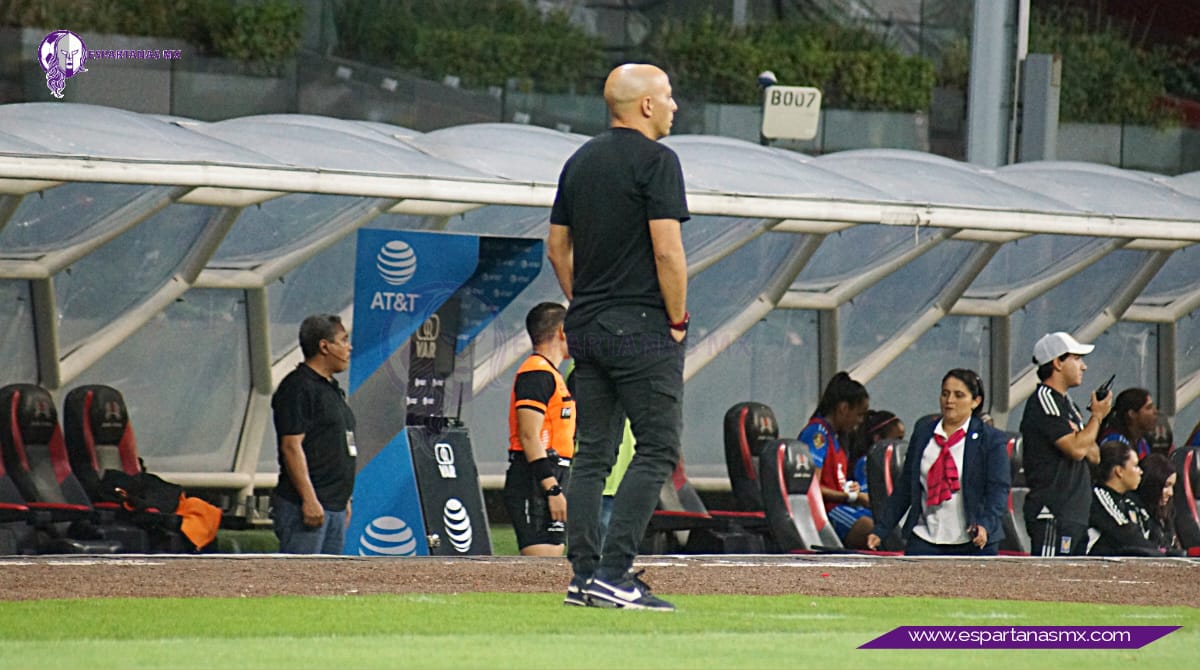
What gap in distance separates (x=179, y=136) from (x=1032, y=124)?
10.8 metres

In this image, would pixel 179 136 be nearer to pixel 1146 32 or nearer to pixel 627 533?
pixel 627 533

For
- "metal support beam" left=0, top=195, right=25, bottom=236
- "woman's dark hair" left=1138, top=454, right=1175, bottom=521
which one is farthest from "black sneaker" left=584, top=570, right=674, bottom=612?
"woman's dark hair" left=1138, top=454, right=1175, bottom=521

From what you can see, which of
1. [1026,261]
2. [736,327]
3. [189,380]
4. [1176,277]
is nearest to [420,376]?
[189,380]

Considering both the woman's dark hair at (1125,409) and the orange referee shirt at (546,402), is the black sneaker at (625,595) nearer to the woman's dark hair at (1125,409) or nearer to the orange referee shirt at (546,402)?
the orange referee shirt at (546,402)

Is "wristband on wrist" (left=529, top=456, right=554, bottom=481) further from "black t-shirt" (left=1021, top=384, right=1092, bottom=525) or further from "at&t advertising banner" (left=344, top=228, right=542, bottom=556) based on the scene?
"black t-shirt" (left=1021, top=384, right=1092, bottom=525)

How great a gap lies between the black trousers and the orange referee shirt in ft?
10.5

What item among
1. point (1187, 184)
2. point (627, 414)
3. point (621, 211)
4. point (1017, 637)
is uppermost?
point (621, 211)

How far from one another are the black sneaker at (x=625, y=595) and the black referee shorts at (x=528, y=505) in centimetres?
331

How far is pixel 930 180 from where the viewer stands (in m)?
13.7

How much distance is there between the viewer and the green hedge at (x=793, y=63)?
21484mm

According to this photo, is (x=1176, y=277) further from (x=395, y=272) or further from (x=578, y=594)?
(x=578, y=594)

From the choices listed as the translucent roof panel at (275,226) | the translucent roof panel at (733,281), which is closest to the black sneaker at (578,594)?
the translucent roof panel at (275,226)

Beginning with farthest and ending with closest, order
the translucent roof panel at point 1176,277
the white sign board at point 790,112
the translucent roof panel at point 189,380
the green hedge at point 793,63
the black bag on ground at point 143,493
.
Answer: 1. the green hedge at point 793,63
2. the white sign board at point 790,112
3. the translucent roof panel at point 1176,277
4. the translucent roof panel at point 189,380
5. the black bag on ground at point 143,493

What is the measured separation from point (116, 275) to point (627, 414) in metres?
7.39
